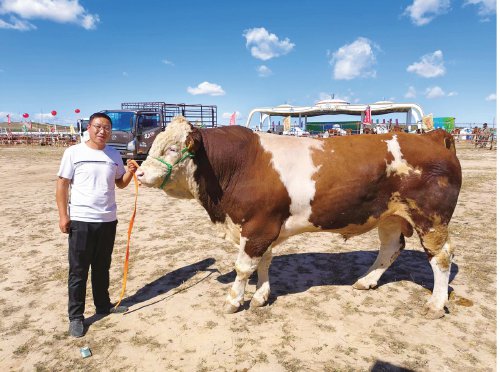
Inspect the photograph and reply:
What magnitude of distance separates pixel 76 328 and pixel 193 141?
7.11 feet

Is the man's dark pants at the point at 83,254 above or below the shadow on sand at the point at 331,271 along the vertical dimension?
above

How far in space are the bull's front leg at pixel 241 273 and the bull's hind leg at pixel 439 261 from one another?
1.89 m

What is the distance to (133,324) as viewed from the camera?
3.46m

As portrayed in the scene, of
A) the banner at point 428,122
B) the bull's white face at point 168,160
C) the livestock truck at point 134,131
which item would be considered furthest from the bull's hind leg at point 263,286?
the banner at point 428,122

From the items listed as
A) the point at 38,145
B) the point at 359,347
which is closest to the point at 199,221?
the point at 359,347

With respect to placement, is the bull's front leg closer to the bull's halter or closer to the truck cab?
the bull's halter

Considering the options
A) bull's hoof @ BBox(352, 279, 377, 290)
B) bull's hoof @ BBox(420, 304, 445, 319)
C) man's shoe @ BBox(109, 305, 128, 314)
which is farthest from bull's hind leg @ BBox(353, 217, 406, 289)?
man's shoe @ BBox(109, 305, 128, 314)

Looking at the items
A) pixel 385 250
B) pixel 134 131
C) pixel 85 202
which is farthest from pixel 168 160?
pixel 134 131

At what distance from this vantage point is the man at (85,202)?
317 centimetres

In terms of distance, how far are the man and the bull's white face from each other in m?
0.29

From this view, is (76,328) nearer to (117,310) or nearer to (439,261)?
(117,310)

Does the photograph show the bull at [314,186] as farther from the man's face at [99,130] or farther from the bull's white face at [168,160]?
the man's face at [99,130]

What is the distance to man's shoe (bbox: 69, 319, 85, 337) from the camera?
10.6 ft

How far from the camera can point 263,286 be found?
156 inches
